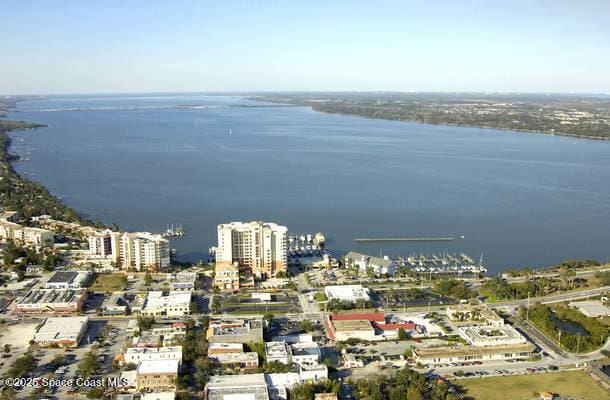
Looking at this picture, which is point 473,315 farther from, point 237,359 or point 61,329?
point 61,329

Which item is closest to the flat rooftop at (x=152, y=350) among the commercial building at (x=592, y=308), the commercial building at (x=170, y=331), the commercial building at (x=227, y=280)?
the commercial building at (x=170, y=331)

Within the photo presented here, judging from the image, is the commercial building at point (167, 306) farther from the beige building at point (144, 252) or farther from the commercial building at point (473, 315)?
the commercial building at point (473, 315)

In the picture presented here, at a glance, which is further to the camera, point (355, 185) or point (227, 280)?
point (355, 185)

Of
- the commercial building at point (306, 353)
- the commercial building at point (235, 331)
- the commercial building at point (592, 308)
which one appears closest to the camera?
the commercial building at point (306, 353)

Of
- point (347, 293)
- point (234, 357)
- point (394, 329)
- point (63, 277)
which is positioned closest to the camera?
point (234, 357)

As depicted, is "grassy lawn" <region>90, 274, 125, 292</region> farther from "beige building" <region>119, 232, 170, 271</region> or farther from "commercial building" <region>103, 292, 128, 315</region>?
"beige building" <region>119, 232, 170, 271</region>

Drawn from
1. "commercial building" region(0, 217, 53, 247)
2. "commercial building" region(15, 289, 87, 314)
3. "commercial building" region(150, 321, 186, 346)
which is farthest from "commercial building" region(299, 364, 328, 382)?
"commercial building" region(0, 217, 53, 247)

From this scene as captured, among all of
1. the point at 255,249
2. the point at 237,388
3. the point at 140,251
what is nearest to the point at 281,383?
the point at 237,388
